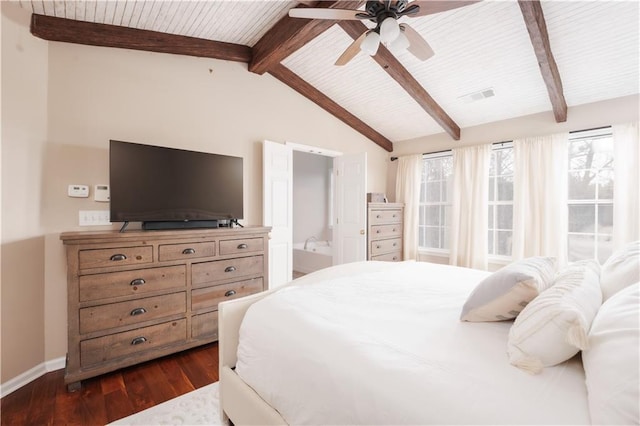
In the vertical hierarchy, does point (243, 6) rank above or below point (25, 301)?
above

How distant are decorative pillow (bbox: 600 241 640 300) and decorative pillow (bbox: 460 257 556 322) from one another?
0.64ft

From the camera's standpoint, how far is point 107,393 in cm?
192

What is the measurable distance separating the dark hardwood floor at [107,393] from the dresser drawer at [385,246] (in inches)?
105

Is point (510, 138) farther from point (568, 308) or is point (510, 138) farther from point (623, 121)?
point (568, 308)

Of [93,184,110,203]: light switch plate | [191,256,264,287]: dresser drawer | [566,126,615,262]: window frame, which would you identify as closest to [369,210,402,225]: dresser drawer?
[191,256,264,287]: dresser drawer

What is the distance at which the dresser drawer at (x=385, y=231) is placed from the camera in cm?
430

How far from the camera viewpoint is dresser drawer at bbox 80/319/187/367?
200 centimetres

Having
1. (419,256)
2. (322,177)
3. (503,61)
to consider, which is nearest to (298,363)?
(503,61)

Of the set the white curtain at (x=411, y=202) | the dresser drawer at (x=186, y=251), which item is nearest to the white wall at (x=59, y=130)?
the dresser drawer at (x=186, y=251)

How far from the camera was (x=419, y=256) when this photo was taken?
4766 mm

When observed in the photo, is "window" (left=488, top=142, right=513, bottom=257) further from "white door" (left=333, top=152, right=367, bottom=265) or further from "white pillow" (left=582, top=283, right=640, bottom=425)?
"white pillow" (left=582, top=283, right=640, bottom=425)

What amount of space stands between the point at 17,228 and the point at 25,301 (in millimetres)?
544

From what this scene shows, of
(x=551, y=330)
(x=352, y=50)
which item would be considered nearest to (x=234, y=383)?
(x=551, y=330)

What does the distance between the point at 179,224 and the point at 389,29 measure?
2324 millimetres
